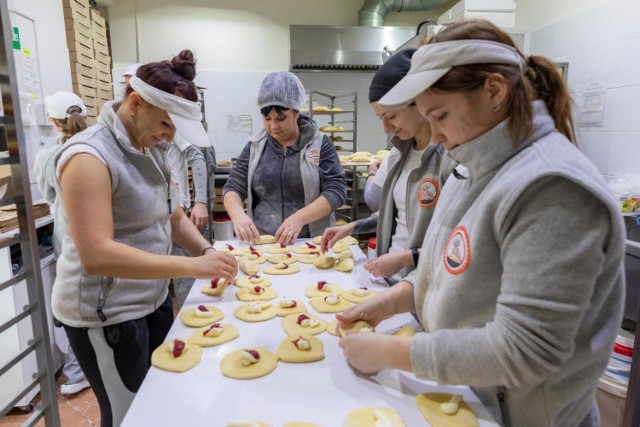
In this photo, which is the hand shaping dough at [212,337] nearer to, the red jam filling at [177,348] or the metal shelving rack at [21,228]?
the red jam filling at [177,348]

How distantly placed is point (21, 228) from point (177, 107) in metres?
0.71

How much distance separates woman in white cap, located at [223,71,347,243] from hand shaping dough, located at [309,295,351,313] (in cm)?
65

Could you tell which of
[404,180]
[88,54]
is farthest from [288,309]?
[88,54]

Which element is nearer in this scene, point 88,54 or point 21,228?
point 21,228

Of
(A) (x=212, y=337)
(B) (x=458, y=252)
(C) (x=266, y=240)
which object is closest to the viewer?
(B) (x=458, y=252)

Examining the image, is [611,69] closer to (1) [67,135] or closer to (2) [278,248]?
(2) [278,248]

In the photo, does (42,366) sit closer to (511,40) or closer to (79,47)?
(511,40)

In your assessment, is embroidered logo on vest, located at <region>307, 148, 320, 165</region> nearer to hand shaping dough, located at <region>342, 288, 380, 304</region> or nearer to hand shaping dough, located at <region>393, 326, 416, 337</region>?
hand shaping dough, located at <region>342, 288, 380, 304</region>

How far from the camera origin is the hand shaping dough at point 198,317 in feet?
3.60

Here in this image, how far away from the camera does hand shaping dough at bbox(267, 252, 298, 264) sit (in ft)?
5.34

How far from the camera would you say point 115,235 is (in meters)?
1.10

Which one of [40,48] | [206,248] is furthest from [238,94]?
[206,248]

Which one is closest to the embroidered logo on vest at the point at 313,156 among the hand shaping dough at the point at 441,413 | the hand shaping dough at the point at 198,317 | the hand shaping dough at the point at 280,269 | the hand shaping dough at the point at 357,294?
the hand shaping dough at the point at 280,269

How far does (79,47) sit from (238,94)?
6.57 feet
